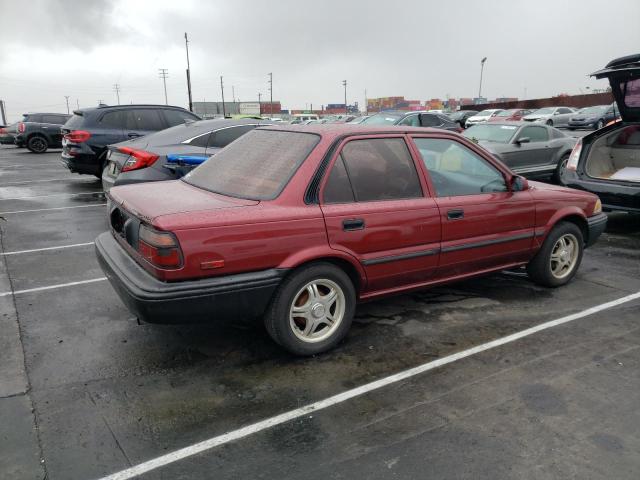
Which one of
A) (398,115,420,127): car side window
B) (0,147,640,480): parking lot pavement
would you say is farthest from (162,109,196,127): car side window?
(0,147,640,480): parking lot pavement

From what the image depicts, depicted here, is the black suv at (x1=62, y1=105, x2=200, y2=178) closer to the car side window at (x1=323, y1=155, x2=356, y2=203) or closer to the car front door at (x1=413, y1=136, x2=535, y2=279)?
the car front door at (x1=413, y1=136, x2=535, y2=279)

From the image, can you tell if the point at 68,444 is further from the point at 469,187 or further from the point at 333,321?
the point at 469,187

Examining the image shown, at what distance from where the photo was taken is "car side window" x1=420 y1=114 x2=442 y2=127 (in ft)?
47.9

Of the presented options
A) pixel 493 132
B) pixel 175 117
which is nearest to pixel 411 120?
pixel 493 132

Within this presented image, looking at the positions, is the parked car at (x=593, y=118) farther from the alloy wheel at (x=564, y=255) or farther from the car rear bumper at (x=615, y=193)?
the alloy wheel at (x=564, y=255)

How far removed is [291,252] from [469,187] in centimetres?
177

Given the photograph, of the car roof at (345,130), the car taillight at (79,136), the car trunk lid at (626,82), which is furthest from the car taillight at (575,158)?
the car taillight at (79,136)

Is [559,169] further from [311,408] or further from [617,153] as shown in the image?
[311,408]

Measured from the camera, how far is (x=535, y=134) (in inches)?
424

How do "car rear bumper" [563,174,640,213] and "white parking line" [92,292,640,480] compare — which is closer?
"white parking line" [92,292,640,480]

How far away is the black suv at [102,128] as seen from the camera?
33.7ft

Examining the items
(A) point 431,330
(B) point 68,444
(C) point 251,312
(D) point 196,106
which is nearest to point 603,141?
(A) point 431,330

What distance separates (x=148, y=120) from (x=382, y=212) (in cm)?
847

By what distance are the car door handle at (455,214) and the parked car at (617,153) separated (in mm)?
3699
